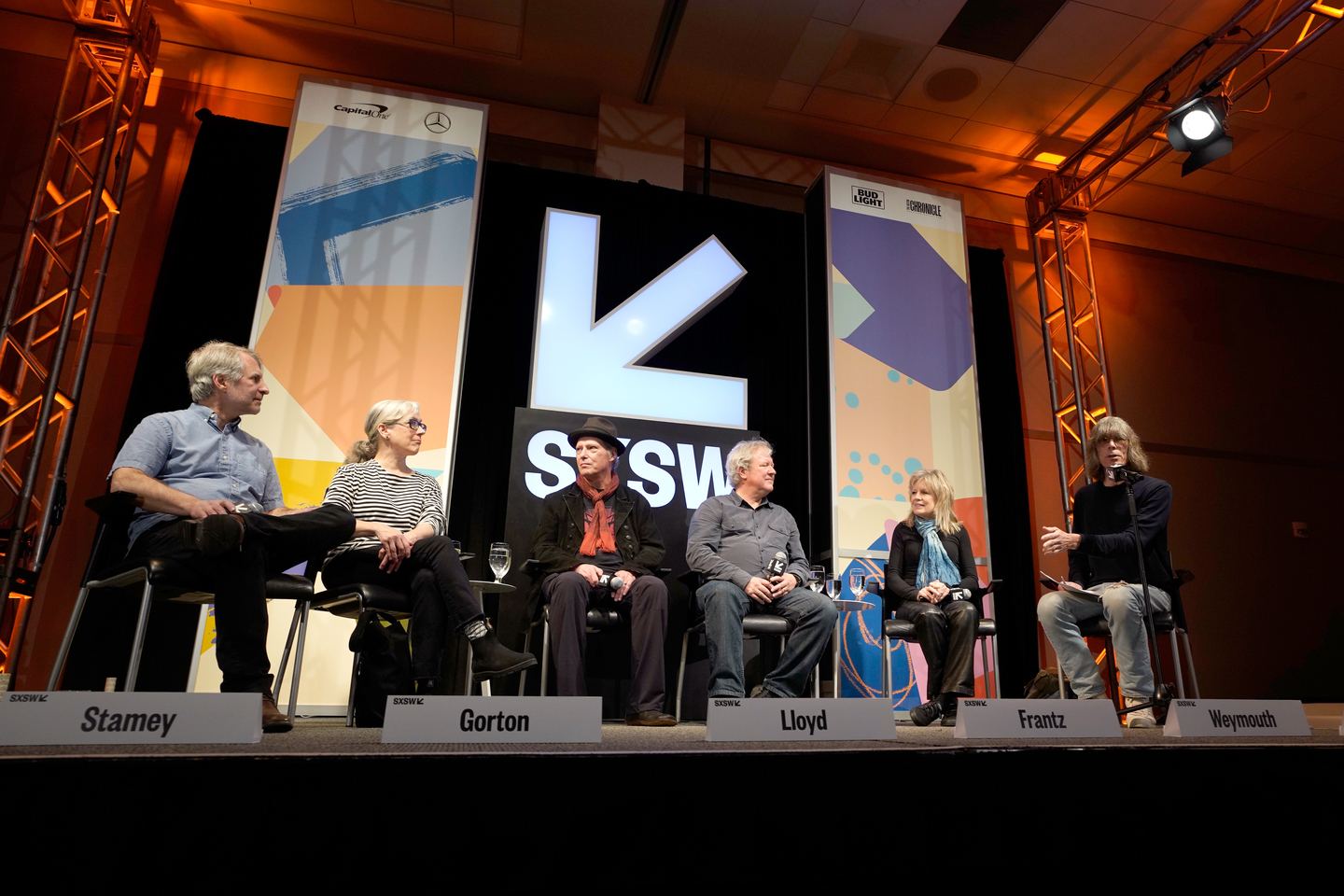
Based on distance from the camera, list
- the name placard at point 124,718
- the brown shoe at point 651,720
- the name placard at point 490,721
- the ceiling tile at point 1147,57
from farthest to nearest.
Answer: the ceiling tile at point 1147,57, the brown shoe at point 651,720, the name placard at point 490,721, the name placard at point 124,718

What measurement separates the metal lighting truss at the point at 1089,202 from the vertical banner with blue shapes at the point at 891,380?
0.91 meters

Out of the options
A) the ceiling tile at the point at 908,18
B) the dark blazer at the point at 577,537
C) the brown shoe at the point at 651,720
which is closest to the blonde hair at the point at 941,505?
the dark blazer at the point at 577,537

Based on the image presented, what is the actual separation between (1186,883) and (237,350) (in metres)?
2.84

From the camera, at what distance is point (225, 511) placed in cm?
228

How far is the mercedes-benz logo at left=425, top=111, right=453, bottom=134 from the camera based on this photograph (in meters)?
4.48

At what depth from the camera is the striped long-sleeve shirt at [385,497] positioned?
2828 mm

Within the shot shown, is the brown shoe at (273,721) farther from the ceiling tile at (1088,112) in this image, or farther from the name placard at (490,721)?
the ceiling tile at (1088,112)

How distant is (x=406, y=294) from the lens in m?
4.25

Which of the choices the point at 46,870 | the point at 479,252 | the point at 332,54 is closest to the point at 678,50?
the point at 479,252

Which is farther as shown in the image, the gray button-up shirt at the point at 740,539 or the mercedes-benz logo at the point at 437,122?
the mercedes-benz logo at the point at 437,122

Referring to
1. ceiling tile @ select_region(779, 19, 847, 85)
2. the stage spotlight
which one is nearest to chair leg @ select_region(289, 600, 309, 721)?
ceiling tile @ select_region(779, 19, 847, 85)

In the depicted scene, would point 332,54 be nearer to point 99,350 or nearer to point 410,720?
point 99,350

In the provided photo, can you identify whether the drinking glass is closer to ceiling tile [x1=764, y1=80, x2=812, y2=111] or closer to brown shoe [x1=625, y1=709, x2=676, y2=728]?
brown shoe [x1=625, y1=709, x2=676, y2=728]

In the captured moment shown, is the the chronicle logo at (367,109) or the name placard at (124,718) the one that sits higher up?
the the chronicle logo at (367,109)
